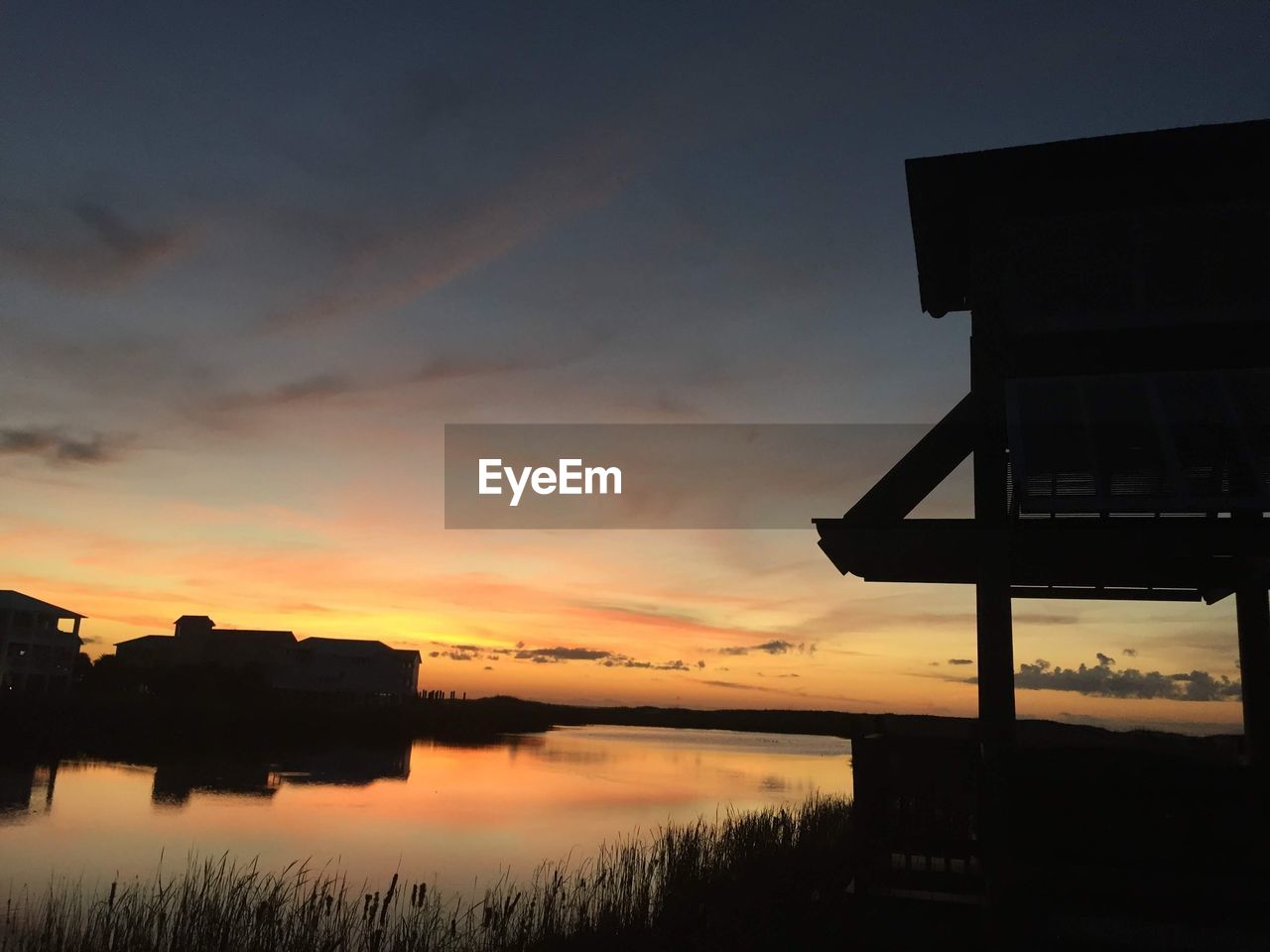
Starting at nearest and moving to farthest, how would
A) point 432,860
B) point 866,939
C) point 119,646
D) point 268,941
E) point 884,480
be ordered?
point 866,939
point 884,480
point 268,941
point 432,860
point 119,646

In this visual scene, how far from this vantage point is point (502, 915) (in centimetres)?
1341

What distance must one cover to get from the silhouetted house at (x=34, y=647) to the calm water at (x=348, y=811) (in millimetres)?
33541

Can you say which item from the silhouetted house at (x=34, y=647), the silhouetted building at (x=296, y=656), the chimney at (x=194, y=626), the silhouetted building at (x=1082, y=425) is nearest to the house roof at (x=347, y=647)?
the silhouetted building at (x=296, y=656)

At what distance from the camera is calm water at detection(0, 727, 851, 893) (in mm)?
22203

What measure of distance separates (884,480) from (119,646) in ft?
382

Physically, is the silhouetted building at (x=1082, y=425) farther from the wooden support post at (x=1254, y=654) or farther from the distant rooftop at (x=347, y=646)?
the distant rooftop at (x=347, y=646)

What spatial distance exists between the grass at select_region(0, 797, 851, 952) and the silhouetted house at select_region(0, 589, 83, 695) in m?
60.4

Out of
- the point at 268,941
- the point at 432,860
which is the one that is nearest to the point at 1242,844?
the point at 268,941

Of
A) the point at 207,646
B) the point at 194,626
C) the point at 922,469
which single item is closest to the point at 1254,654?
the point at 922,469

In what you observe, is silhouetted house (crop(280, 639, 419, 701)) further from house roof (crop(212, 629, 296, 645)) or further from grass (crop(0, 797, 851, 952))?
grass (crop(0, 797, 851, 952))

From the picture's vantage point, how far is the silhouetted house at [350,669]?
9438 cm

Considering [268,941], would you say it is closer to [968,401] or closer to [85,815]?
[968,401]

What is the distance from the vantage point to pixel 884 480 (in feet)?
34.0

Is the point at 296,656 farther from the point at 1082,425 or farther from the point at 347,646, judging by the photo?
the point at 1082,425
